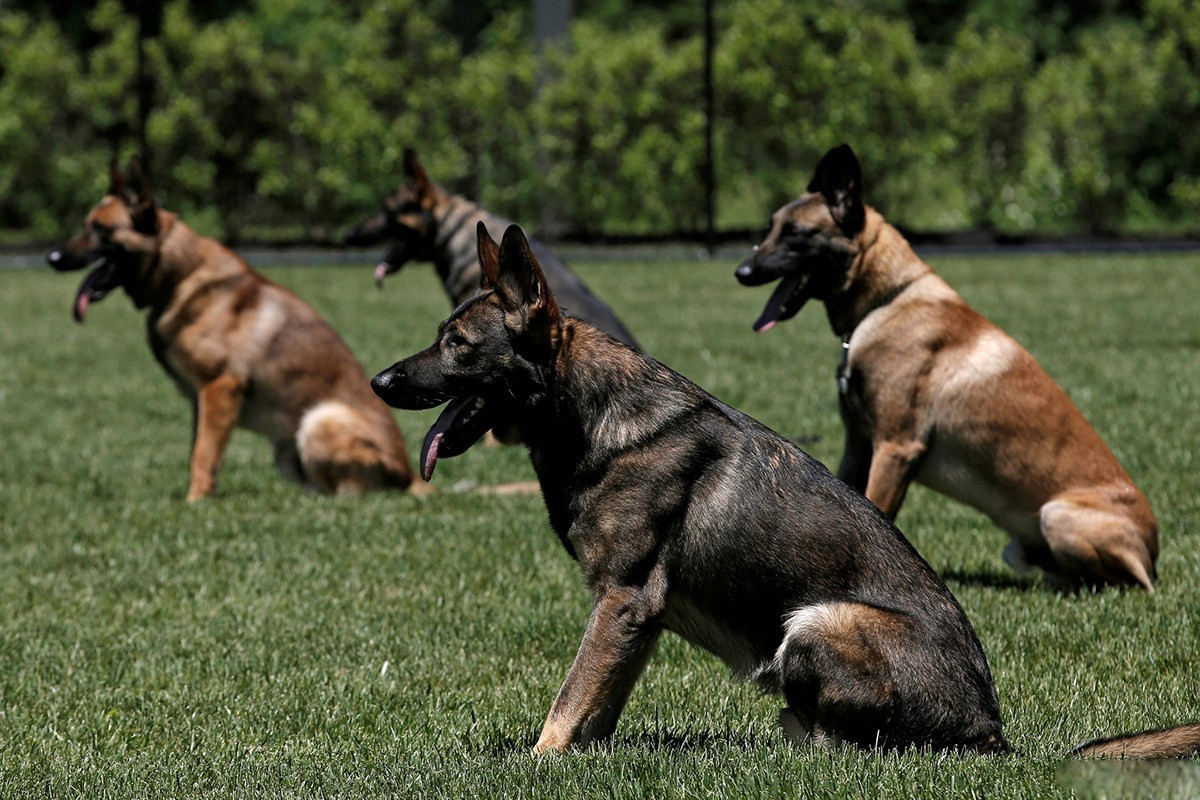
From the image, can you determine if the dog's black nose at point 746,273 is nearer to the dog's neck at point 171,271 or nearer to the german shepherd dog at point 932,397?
the german shepherd dog at point 932,397

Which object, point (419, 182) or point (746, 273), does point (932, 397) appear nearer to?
point (746, 273)

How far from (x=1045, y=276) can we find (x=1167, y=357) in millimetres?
6197

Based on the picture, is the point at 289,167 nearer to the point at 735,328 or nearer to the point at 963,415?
the point at 735,328

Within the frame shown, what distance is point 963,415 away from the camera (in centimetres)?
606

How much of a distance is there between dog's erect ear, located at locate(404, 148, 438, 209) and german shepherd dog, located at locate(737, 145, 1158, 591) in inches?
188

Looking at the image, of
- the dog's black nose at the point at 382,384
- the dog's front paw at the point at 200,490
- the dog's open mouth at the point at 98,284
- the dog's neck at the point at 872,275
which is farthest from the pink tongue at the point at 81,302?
the dog's black nose at the point at 382,384

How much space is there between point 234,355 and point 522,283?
192 inches

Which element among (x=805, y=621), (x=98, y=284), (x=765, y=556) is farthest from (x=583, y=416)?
(x=98, y=284)

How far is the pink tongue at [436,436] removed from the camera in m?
3.98

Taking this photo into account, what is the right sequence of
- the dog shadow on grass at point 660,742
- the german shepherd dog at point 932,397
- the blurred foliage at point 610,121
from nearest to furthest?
the dog shadow on grass at point 660,742
the german shepherd dog at point 932,397
the blurred foliage at point 610,121

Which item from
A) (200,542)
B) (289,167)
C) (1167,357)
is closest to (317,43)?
(289,167)

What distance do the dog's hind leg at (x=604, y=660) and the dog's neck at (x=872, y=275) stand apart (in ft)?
8.74

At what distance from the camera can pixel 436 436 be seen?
4.01 metres

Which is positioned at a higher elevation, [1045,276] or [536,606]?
[536,606]
